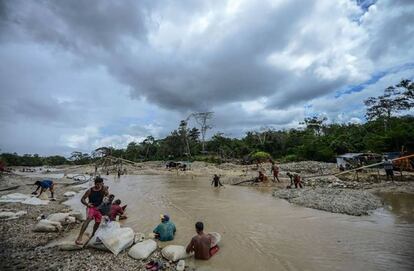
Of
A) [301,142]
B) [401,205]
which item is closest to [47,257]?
[401,205]

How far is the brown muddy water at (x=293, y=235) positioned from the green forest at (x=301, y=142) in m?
22.9

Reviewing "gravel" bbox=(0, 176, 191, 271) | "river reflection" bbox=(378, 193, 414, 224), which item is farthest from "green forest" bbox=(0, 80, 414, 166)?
"gravel" bbox=(0, 176, 191, 271)

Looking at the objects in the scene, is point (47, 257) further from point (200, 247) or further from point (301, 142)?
point (301, 142)

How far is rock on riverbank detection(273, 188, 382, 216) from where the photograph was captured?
1428 cm

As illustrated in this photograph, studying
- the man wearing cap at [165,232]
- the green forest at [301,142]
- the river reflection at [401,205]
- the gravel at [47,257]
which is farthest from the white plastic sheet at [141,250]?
the green forest at [301,142]

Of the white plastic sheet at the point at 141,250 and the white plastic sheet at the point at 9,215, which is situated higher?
the white plastic sheet at the point at 9,215

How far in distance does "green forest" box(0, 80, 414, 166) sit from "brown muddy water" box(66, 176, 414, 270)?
2286cm

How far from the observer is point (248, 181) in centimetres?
2952

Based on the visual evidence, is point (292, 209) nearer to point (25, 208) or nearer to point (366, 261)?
point (366, 261)

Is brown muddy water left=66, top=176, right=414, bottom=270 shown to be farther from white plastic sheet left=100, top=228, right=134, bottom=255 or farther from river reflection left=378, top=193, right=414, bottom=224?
white plastic sheet left=100, top=228, right=134, bottom=255

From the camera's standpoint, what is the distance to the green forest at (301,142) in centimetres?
4116

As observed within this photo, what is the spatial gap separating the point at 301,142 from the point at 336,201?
54.1m

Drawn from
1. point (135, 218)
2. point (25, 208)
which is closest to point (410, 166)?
point (135, 218)

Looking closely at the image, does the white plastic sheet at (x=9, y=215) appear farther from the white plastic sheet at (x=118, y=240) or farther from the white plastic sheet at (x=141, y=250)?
the white plastic sheet at (x=141, y=250)
